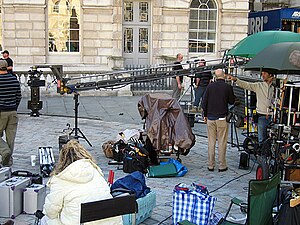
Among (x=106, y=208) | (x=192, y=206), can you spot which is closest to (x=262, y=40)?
(x=192, y=206)

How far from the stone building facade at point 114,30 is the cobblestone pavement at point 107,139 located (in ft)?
9.75

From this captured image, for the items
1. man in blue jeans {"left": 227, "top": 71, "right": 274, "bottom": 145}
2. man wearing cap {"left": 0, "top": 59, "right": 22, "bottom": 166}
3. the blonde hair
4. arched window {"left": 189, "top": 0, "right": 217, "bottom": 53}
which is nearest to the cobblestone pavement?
man wearing cap {"left": 0, "top": 59, "right": 22, "bottom": 166}

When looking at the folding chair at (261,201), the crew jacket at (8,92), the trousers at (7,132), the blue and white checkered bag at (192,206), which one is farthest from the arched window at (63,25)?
the folding chair at (261,201)

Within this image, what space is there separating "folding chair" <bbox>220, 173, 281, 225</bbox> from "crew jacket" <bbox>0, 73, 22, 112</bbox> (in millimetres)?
5154

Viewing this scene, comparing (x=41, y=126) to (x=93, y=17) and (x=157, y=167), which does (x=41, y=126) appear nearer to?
(x=157, y=167)

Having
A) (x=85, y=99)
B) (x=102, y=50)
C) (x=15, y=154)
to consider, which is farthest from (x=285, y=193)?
(x=102, y=50)

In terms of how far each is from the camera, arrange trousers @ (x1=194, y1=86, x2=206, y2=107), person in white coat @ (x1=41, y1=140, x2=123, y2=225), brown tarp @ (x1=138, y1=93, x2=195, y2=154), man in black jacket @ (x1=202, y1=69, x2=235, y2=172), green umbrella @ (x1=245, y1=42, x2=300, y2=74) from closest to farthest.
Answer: person in white coat @ (x1=41, y1=140, x2=123, y2=225)
green umbrella @ (x1=245, y1=42, x2=300, y2=74)
man in black jacket @ (x1=202, y1=69, x2=235, y2=172)
brown tarp @ (x1=138, y1=93, x2=195, y2=154)
trousers @ (x1=194, y1=86, x2=206, y2=107)

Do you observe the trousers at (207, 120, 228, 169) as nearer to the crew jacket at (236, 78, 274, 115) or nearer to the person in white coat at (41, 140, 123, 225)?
the crew jacket at (236, 78, 274, 115)

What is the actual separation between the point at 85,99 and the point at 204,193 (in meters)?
13.9

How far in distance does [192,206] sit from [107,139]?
19.8 feet

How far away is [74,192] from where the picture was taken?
466 centimetres

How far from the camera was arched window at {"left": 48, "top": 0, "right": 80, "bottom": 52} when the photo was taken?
22.1m

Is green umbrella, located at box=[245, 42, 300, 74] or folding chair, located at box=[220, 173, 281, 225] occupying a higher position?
green umbrella, located at box=[245, 42, 300, 74]

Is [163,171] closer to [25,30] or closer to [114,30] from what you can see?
[114,30]
